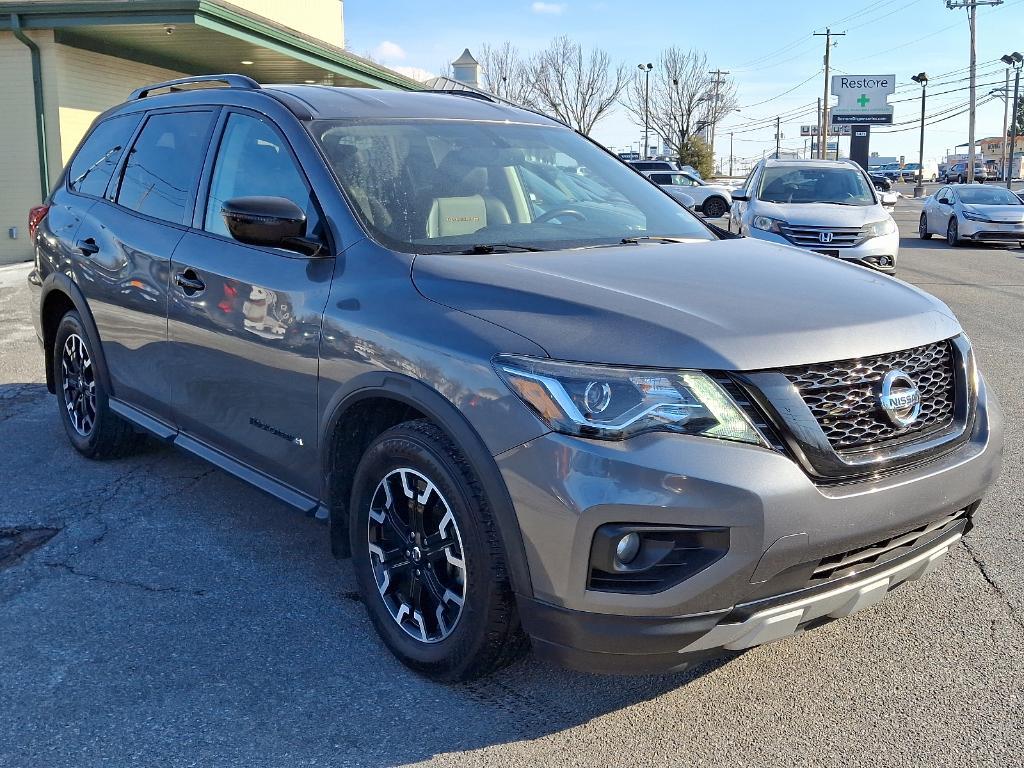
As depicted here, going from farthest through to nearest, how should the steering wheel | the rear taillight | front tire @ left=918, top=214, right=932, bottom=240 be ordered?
1. front tire @ left=918, top=214, right=932, bottom=240
2. the rear taillight
3. the steering wheel

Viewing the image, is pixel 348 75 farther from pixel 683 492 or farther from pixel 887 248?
pixel 683 492

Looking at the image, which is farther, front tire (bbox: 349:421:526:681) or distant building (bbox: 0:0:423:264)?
distant building (bbox: 0:0:423:264)

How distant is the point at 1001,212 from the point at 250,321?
2108cm

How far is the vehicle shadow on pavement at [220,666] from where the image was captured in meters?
2.93

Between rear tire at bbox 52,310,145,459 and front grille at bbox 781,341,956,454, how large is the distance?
374 cm

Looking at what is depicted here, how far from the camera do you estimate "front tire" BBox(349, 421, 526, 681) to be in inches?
114

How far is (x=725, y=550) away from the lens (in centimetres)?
261

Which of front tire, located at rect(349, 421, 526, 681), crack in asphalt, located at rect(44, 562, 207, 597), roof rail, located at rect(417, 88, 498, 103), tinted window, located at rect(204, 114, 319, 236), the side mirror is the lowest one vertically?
crack in asphalt, located at rect(44, 562, 207, 597)

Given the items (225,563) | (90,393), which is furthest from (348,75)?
(225,563)

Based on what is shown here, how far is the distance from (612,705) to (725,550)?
2.62ft

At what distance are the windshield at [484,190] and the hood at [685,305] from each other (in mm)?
245

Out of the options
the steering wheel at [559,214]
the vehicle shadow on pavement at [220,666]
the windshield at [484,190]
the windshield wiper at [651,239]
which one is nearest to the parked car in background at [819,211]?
the windshield at [484,190]

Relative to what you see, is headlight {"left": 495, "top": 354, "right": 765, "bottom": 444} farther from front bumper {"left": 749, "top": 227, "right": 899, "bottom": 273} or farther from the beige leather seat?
front bumper {"left": 749, "top": 227, "right": 899, "bottom": 273}

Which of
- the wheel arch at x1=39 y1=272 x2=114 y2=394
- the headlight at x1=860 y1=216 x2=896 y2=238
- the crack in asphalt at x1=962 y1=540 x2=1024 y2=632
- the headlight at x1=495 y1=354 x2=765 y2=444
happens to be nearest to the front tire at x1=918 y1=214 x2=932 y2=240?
the headlight at x1=860 y1=216 x2=896 y2=238
